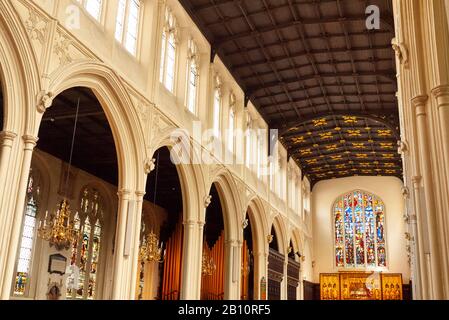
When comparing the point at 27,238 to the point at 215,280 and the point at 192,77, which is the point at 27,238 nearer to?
the point at 192,77

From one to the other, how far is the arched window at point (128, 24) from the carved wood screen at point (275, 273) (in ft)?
40.0

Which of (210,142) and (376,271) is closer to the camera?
(210,142)

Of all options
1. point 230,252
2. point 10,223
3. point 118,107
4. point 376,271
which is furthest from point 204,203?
point 376,271

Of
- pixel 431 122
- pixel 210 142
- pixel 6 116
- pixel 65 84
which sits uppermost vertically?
pixel 210 142

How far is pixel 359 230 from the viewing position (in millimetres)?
30312

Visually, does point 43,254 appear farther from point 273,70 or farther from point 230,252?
point 273,70

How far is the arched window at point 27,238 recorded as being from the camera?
1487cm

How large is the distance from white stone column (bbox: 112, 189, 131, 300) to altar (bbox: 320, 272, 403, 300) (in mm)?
20579

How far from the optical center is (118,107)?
10.8 m

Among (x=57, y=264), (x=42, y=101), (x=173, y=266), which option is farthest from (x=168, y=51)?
(x=173, y=266)

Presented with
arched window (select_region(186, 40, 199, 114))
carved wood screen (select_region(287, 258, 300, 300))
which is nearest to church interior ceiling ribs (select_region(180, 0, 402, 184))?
arched window (select_region(186, 40, 199, 114))

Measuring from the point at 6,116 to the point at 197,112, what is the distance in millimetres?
7605

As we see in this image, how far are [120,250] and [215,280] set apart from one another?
9571mm

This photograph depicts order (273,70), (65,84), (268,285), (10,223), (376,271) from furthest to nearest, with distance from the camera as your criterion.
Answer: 1. (376,271)
2. (268,285)
3. (273,70)
4. (65,84)
5. (10,223)
